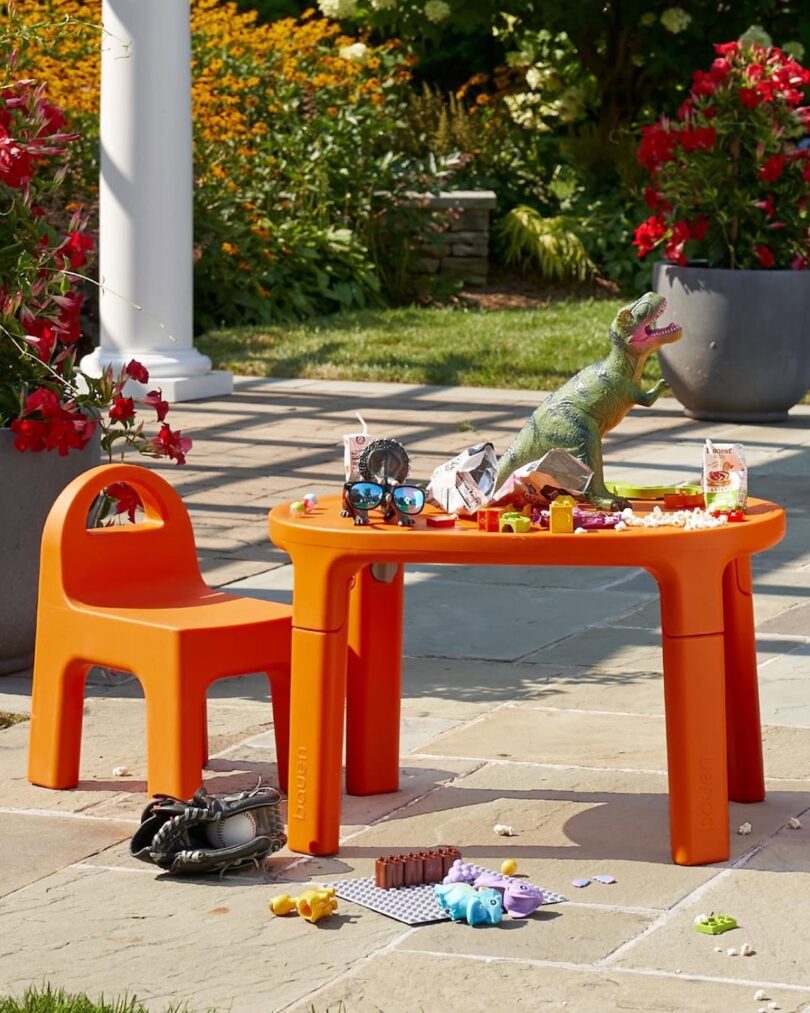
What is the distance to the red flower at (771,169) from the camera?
373 inches

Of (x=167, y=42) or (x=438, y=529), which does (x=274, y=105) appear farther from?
(x=438, y=529)

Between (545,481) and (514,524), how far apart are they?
0.19 m


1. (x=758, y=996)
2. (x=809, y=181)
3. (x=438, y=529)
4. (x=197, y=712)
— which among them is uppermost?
(x=809, y=181)

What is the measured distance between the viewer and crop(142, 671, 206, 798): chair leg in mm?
3965

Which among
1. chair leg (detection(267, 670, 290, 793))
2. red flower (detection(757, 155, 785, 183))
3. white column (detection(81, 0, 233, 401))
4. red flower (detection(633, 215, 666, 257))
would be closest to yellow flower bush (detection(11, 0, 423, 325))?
white column (detection(81, 0, 233, 401))

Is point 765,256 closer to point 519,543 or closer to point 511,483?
point 511,483

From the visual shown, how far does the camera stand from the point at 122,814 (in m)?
4.09

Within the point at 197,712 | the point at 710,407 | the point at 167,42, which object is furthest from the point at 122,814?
the point at 167,42

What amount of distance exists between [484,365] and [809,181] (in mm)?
2595

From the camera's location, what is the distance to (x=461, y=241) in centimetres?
1514

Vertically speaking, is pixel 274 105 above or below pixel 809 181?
above

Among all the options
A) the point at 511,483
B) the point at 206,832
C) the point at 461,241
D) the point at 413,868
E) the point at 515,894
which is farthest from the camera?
the point at 461,241

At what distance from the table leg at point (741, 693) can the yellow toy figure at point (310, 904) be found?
1038mm

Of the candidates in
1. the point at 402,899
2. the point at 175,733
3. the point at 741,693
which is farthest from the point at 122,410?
the point at 402,899
